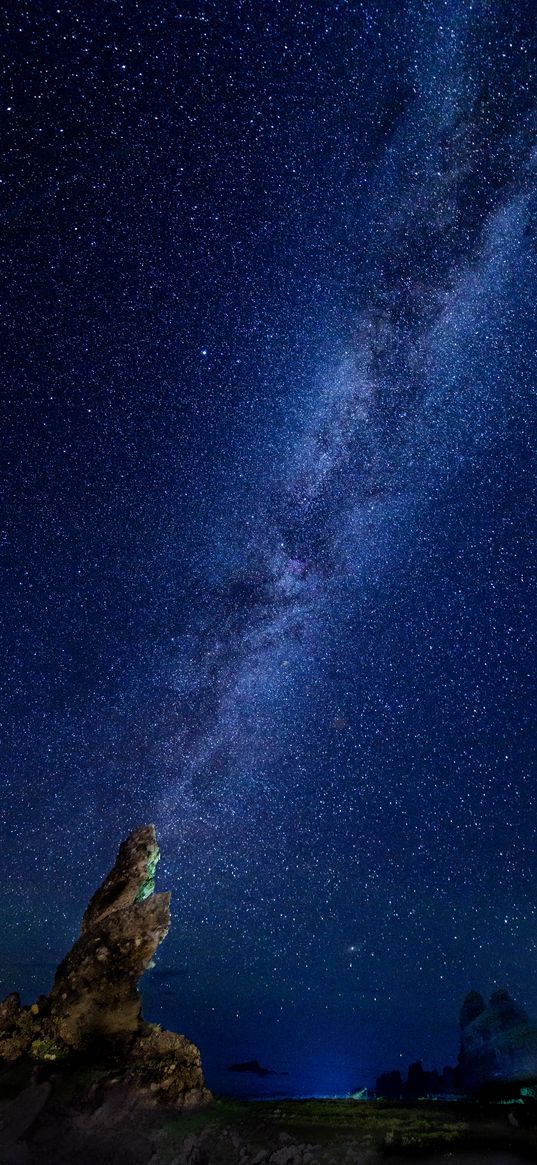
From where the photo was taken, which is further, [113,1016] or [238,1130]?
[113,1016]

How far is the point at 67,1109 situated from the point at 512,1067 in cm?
8248

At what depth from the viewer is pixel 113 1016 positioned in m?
19.5

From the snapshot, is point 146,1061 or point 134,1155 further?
point 146,1061

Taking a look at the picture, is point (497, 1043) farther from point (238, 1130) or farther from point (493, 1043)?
point (238, 1130)

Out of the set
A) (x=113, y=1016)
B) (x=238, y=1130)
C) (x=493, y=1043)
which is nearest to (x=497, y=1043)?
(x=493, y=1043)

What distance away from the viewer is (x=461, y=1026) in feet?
330

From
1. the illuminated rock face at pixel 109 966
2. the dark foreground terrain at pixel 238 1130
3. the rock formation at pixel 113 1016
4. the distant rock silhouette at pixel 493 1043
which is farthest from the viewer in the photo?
the distant rock silhouette at pixel 493 1043

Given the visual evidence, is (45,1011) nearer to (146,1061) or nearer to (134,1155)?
(146,1061)

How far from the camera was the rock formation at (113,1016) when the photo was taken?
683 inches

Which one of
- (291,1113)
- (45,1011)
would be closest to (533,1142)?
(291,1113)

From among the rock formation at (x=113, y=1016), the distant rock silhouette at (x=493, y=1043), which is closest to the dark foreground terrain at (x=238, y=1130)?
the rock formation at (x=113, y=1016)

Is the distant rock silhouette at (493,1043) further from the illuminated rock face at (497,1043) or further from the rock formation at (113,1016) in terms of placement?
the rock formation at (113,1016)

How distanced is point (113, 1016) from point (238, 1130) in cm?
632

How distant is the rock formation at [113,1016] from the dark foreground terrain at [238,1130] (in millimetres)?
775
